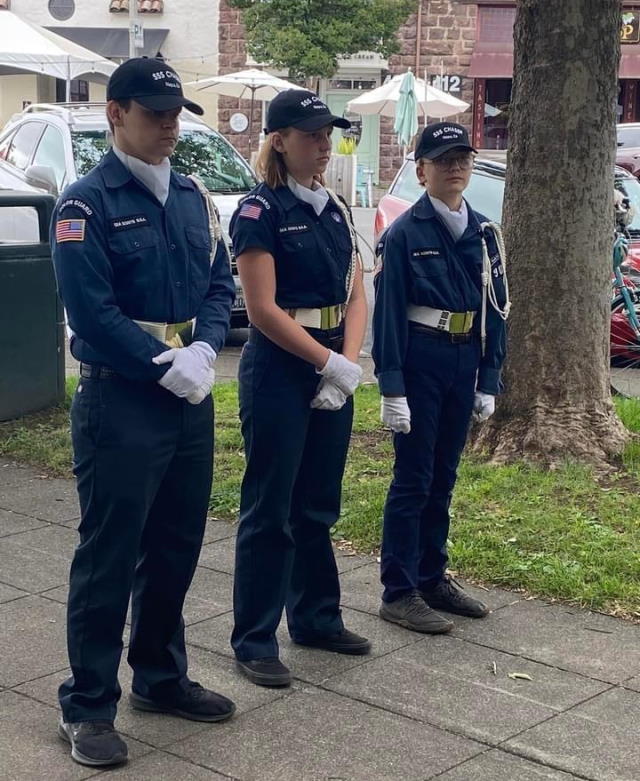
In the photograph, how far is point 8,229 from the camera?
35.2 feet

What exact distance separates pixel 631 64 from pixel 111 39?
1312 cm

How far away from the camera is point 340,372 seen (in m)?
4.17

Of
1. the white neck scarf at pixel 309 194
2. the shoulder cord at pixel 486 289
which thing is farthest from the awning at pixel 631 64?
the white neck scarf at pixel 309 194

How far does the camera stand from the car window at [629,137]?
1852cm

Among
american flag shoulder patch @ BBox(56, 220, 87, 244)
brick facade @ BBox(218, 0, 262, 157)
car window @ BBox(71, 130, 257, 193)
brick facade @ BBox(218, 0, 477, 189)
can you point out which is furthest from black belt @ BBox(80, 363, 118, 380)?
brick facade @ BBox(218, 0, 262, 157)

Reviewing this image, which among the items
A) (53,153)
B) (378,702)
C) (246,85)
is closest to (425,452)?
(378,702)

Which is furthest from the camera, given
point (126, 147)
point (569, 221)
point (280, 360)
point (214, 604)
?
point (569, 221)

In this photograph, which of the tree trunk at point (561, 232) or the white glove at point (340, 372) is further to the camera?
the tree trunk at point (561, 232)

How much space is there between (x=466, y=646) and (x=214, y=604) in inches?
40.7

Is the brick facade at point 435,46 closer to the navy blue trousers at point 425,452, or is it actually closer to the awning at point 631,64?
the awning at point 631,64

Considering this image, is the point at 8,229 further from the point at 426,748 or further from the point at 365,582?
the point at 426,748

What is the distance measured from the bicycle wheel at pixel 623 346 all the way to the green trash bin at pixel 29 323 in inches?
171

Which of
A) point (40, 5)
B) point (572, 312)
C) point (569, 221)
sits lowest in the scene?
point (572, 312)

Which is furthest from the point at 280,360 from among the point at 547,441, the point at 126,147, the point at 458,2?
the point at 458,2
